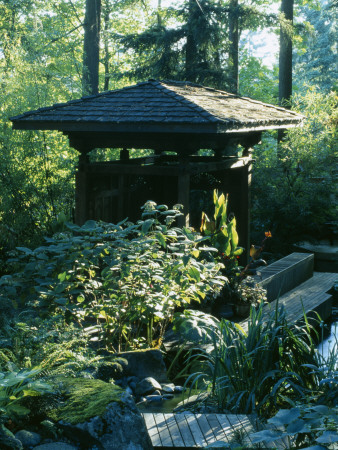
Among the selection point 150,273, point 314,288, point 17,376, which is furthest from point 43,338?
point 314,288

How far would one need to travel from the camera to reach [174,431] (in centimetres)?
337

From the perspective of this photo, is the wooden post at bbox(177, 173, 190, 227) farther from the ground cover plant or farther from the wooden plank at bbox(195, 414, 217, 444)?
the wooden plank at bbox(195, 414, 217, 444)

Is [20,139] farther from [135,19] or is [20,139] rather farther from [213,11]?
[135,19]

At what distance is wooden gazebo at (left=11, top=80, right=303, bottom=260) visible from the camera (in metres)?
6.84

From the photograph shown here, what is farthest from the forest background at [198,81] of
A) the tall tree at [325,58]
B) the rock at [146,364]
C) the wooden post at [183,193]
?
the tall tree at [325,58]

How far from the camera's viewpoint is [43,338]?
170 inches

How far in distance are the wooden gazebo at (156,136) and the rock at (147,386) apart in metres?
2.52

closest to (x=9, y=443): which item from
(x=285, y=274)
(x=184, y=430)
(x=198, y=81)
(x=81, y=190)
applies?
(x=184, y=430)

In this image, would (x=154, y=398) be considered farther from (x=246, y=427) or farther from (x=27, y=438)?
(x=27, y=438)

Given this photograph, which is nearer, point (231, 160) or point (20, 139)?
point (231, 160)

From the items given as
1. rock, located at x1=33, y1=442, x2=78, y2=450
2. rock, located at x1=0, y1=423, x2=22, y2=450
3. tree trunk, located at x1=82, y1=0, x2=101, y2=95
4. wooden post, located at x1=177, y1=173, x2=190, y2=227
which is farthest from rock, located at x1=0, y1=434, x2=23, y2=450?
tree trunk, located at x1=82, y1=0, x2=101, y2=95

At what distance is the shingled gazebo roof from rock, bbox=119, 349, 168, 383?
2509 millimetres

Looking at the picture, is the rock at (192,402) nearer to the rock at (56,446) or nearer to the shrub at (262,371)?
the shrub at (262,371)

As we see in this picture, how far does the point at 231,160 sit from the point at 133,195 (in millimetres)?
1547
